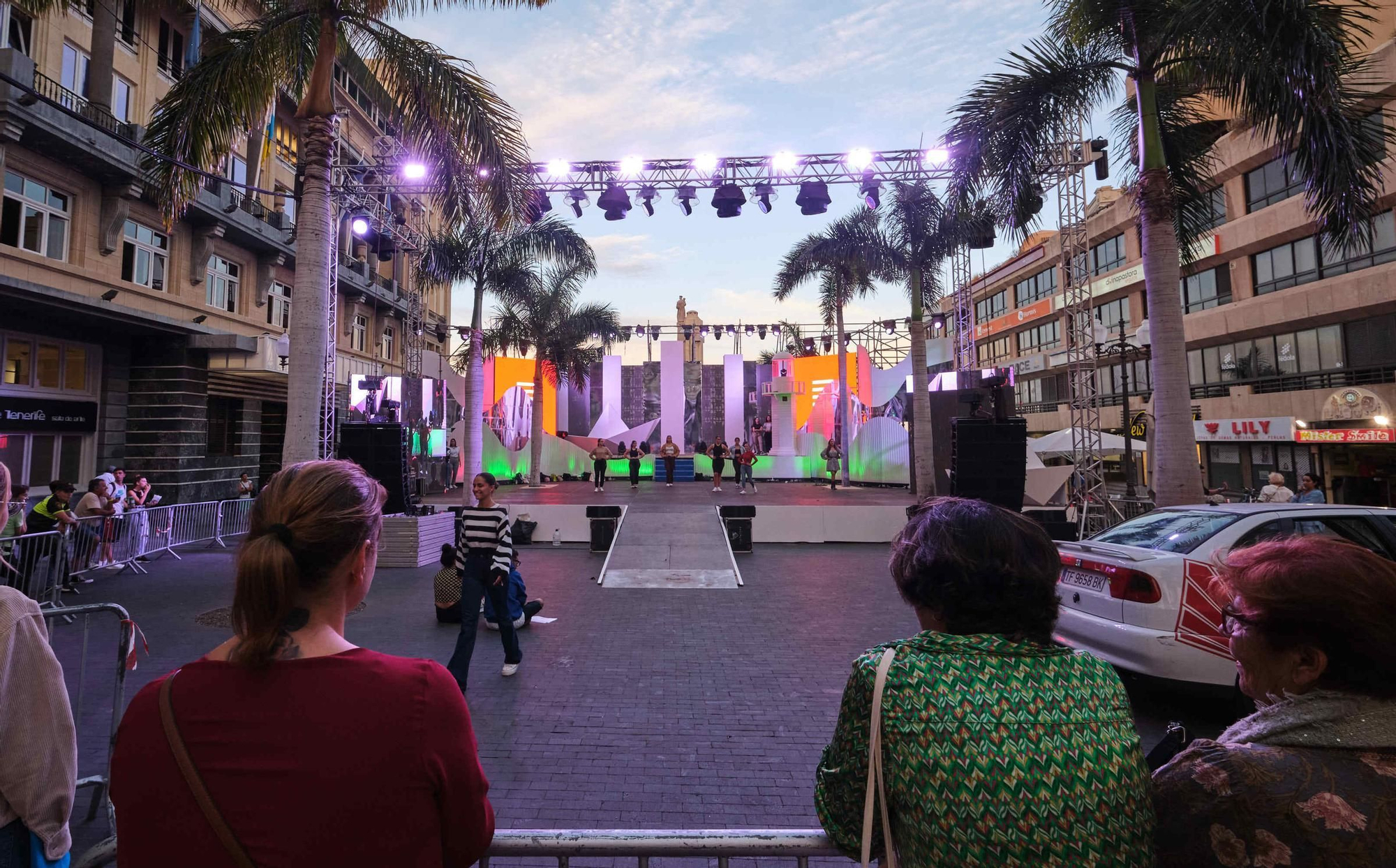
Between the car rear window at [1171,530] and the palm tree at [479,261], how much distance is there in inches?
576

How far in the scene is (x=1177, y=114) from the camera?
9.17m

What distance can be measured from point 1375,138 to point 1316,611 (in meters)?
Answer: 8.80

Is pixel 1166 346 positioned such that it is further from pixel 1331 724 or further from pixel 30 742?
pixel 30 742

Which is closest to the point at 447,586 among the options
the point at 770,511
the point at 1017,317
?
the point at 770,511

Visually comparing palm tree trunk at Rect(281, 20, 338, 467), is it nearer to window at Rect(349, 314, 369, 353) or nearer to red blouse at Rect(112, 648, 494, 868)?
red blouse at Rect(112, 648, 494, 868)

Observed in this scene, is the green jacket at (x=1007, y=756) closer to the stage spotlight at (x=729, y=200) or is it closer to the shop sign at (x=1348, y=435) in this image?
the stage spotlight at (x=729, y=200)

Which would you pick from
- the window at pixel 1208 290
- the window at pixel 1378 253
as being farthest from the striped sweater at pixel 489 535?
the window at pixel 1208 290

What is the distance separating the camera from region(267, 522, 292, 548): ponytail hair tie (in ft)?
3.86

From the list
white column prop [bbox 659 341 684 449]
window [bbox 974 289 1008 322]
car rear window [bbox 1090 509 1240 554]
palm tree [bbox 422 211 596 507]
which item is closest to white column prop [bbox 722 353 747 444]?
white column prop [bbox 659 341 684 449]

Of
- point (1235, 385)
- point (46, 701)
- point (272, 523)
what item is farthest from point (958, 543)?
point (1235, 385)

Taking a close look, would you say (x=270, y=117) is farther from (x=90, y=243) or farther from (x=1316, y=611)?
(x=1316, y=611)

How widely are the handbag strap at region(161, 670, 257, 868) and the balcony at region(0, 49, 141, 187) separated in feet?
47.1

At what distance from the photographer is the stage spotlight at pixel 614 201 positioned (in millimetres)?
14898

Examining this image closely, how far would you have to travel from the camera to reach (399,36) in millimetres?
7633
